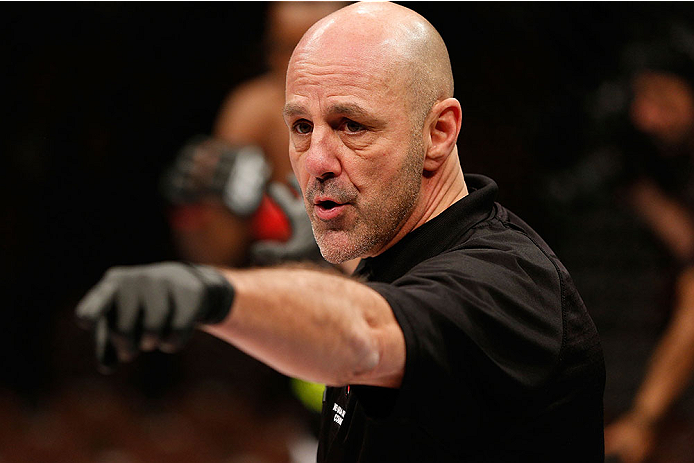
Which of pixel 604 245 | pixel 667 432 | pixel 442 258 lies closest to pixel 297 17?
pixel 604 245

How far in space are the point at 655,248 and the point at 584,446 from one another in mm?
2768

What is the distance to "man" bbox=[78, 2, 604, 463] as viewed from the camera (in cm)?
93

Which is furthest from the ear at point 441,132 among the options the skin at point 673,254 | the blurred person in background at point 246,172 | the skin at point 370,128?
the skin at point 673,254

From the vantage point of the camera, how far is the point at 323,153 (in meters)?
1.36

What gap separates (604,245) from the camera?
4039 mm

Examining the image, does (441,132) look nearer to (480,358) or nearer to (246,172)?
(480,358)

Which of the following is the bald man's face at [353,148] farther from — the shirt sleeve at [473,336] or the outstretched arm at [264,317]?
the outstretched arm at [264,317]

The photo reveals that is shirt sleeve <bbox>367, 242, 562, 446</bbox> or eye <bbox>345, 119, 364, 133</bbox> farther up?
eye <bbox>345, 119, 364, 133</bbox>

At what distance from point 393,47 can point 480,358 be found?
51 cm

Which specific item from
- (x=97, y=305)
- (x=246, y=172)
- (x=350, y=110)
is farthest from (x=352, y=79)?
(x=246, y=172)

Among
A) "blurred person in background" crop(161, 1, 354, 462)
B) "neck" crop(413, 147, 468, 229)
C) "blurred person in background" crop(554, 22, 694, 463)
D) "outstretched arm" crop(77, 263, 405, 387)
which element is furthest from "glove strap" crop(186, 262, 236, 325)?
"blurred person in background" crop(554, 22, 694, 463)

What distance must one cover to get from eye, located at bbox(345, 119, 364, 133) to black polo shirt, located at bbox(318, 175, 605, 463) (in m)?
0.18

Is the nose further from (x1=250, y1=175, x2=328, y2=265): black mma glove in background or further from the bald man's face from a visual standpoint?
(x1=250, y1=175, x2=328, y2=265): black mma glove in background

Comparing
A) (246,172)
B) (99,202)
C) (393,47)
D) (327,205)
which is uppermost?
(393,47)
